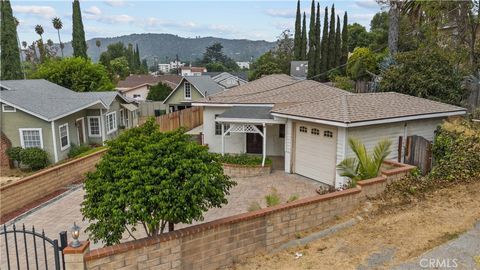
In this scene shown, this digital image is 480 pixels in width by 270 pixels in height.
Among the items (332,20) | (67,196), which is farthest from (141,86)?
(67,196)

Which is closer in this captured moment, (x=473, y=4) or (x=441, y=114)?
(x=441, y=114)

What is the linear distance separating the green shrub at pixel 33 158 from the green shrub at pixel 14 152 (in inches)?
7.5

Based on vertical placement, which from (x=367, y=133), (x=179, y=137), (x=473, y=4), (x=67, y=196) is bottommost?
(x=67, y=196)

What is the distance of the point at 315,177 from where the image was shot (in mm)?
14070

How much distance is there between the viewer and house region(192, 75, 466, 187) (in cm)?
1286

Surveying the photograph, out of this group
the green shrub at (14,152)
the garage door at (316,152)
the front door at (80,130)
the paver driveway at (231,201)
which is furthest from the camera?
the front door at (80,130)

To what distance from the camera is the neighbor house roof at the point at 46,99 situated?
59.3 feet

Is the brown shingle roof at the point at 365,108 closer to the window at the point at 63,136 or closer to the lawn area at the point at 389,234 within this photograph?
the lawn area at the point at 389,234

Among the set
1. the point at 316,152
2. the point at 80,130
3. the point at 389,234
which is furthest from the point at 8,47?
the point at 389,234

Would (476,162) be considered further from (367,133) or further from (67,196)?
(67,196)

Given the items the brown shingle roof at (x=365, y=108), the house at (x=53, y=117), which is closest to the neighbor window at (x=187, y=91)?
the house at (x=53, y=117)

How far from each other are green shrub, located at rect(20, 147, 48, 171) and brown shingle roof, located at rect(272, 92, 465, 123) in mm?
11690

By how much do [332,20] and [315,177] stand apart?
34379mm

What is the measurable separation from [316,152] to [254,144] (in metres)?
4.96
